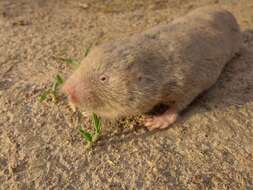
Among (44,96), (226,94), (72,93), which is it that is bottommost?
(226,94)

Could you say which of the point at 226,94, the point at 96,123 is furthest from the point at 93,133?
the point at 226,94

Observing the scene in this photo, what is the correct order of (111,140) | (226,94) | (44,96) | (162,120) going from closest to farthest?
(111,140)
(162,120)
(44,96)
(226,94)

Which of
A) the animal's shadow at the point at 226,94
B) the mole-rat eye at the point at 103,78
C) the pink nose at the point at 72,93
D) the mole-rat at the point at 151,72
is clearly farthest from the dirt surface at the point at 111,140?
the mole-rat eye at the point at 103,78

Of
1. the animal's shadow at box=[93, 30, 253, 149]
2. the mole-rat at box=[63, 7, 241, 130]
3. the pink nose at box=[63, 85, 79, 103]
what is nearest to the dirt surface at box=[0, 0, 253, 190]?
the animal's shadow at box=[93, 30, 253, 149]

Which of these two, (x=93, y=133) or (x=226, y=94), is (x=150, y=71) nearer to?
(x=93, y=133)

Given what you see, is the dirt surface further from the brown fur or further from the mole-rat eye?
the mole-rat eye

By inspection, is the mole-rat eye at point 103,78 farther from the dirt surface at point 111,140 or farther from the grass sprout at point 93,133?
the dirt surface at point 111,140
